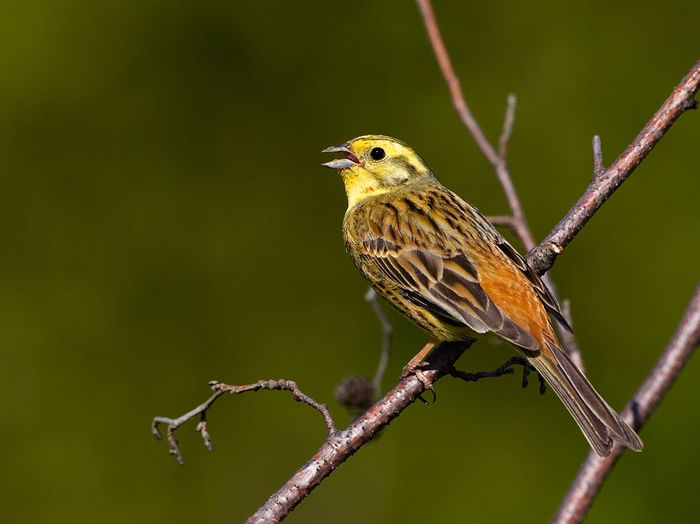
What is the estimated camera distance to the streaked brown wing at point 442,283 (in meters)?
3.32

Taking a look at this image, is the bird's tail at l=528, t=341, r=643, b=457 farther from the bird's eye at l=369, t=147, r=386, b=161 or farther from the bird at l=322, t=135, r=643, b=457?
the bird's eye at l=369, t=147, r=386, b=161

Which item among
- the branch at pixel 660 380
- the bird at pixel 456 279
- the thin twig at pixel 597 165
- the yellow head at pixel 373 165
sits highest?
the thin twig at pixel 597 165

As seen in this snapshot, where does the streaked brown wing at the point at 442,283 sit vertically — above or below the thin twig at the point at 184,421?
below

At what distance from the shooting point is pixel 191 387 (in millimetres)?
5457

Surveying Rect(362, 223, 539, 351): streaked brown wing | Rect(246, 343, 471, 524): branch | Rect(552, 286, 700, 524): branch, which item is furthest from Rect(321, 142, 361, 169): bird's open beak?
Rect(552, 286, 700, 524): branch

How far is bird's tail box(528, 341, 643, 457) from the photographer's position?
309 centimetres

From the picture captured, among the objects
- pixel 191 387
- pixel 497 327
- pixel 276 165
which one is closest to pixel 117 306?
pixel 191 387

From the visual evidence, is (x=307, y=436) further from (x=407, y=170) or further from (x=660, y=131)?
(x=660, y=131)

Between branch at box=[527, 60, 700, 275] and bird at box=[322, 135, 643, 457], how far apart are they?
237 millimetres

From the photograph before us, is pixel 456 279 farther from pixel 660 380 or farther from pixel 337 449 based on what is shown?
pixel 337 449

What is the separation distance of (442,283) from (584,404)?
0.62 m

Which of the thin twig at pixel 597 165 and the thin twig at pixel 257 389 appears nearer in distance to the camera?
the thin twig at pixel 257 389

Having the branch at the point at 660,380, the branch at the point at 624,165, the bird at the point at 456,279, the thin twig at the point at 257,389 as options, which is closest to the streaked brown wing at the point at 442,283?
the bird at the point at 456,279

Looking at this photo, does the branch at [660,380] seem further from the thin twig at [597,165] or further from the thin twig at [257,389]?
the thin twig at [257,389]
